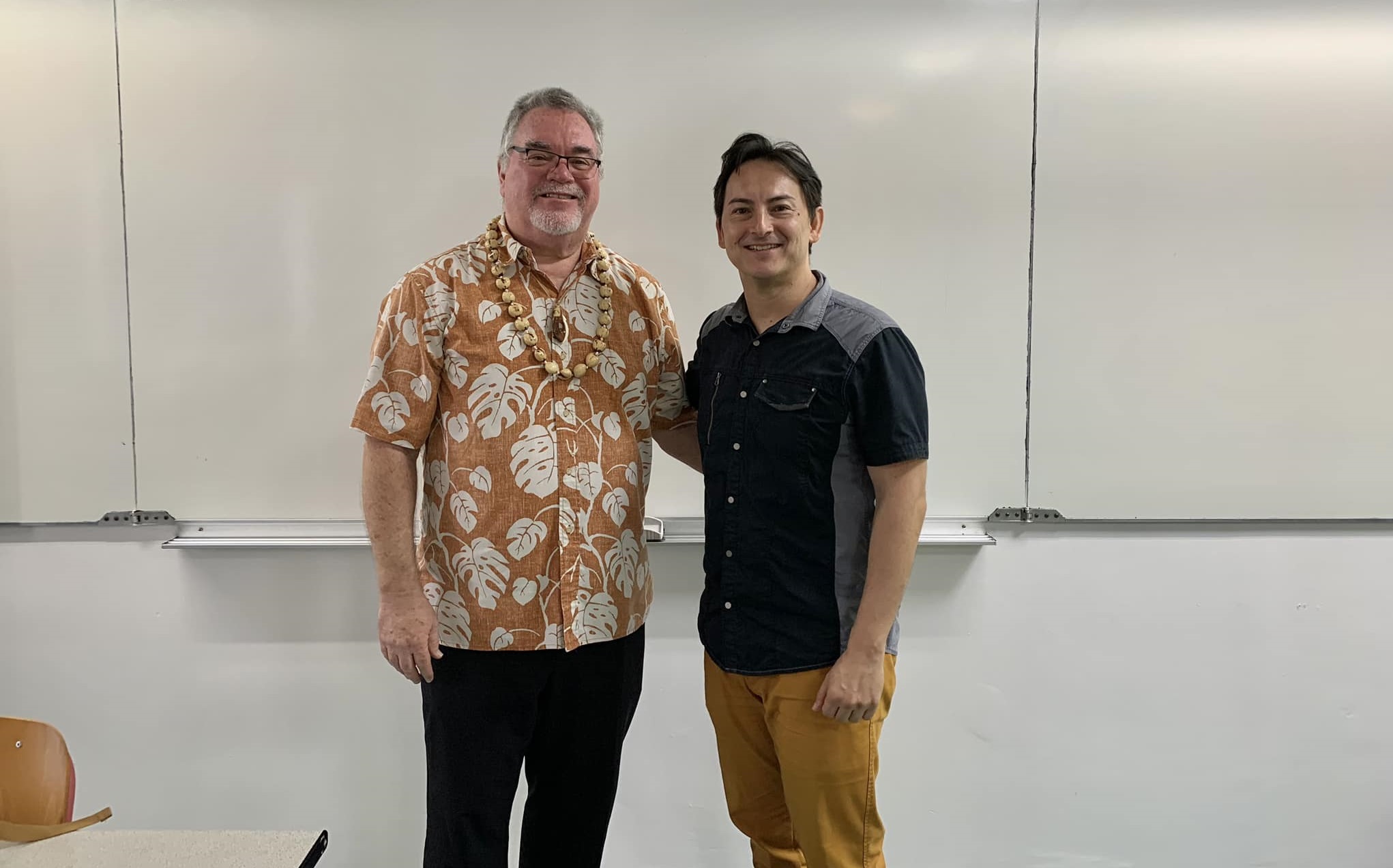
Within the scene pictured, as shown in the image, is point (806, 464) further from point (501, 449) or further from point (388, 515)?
point (388, 515)

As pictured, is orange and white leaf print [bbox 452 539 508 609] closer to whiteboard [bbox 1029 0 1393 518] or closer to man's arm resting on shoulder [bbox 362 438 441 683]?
man's arm resting on shoulder [bbox 362 438 441 683]

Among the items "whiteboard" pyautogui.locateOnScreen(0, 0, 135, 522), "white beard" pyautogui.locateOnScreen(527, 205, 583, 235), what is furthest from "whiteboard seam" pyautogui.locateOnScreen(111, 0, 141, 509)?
"white beard" pyautogui.locateOnScreen(527, 205, 583, 235)

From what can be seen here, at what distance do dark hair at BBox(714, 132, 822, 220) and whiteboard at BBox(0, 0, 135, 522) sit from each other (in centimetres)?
158

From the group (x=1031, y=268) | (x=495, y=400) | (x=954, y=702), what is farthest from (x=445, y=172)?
(x=954, y=702)

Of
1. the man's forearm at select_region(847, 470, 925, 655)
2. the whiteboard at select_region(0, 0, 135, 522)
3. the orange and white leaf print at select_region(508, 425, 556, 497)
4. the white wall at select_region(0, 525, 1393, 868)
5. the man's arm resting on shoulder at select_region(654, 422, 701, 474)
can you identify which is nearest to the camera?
the man's forearm at select_region(847, 470, 925, 655)

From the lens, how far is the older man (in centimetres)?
139

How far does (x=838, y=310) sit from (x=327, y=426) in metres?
1.35

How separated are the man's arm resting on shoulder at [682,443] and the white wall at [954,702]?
402 mm

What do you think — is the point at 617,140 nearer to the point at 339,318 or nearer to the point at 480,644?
the point at 339,318

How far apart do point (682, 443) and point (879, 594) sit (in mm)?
587

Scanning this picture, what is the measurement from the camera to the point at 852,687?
Answer: 1.30 m

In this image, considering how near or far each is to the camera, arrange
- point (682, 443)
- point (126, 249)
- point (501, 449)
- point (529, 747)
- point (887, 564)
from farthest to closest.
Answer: point (126, 249) → point (682, 443) → point (529, 747) → point (501, 449) → point (887, 564)

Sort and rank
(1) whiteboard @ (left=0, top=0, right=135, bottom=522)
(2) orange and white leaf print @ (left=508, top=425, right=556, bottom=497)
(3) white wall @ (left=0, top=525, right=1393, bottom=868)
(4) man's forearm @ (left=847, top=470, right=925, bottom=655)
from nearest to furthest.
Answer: (4) man's forearm @ (left=847, top=470, right=925, bottom=655), (2) orange and white leaf print @ (left=508, top=425, right=556, bottom=497), (1) whiteboard @ (left=0, top=0, right=135, bottom=522), (3) white wall @ (left=0, top=525, right=1393, bottom=868)

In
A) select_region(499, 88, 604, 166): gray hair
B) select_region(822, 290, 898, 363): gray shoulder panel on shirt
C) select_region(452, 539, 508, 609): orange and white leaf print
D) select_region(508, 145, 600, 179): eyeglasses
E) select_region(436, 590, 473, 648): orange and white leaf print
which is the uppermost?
select_region(499, 88, 604, 166): gray hair
